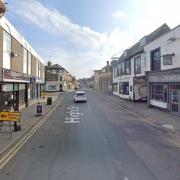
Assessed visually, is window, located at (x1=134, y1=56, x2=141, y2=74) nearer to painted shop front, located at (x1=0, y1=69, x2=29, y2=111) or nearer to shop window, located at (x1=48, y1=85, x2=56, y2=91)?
painted shop front, located at (x1=0, y1=69, x2=29, y2=111)

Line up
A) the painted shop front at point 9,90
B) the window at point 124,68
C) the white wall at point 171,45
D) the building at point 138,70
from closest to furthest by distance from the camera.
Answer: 1. the painted shop front at point 9,90
2. the white wall at point 171,45
3. the building at point 138,70
4. the window at point 124,68

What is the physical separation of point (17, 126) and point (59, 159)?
277 inches

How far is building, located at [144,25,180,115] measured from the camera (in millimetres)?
25984

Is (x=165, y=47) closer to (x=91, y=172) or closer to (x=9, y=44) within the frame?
(x=9, y=44)

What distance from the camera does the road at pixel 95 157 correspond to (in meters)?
8.83

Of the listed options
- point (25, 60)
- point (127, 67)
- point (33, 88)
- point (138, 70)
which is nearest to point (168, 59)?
point (25, 60)

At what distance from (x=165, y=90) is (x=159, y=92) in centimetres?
214

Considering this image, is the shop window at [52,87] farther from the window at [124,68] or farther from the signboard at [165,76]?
the signboard at [165,76]

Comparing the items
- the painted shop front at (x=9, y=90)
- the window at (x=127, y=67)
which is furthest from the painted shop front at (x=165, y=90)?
the window at (x=127, y=67)

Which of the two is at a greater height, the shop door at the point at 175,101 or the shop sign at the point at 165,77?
the shop sign at the point at 165,77

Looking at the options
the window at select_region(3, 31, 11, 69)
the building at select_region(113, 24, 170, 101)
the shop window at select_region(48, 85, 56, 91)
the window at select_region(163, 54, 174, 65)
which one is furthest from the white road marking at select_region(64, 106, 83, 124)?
the shop window at select_region(48, 85, 56, 91)

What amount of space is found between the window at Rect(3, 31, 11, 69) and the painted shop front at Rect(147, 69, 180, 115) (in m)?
12.7

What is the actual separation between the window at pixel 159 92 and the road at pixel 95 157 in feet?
40.8

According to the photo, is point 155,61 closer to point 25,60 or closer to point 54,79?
point 25,60
